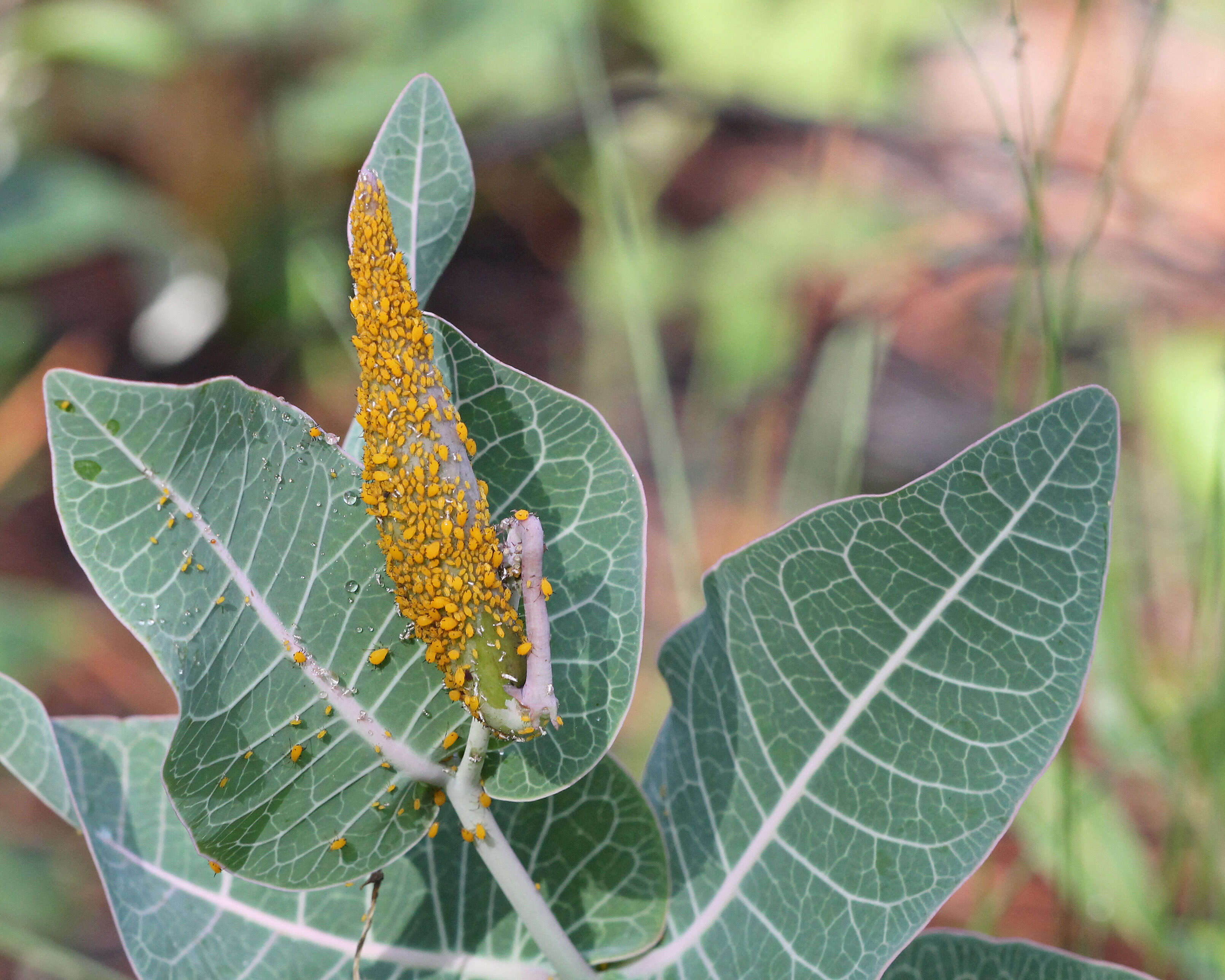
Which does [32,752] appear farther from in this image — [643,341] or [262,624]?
[643,341]

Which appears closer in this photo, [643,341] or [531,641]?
[531,641]

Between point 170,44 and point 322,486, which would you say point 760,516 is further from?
point 170,44

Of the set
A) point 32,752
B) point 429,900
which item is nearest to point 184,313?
point 32,752

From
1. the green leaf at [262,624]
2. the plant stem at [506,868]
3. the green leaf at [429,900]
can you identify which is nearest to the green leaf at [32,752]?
the green leaf at [429,900]

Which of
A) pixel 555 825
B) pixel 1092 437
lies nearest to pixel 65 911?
pixel 555 825

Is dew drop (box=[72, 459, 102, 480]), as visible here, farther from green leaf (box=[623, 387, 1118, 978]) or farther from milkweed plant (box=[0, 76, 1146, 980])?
green leaf (box=[623, 387, 1118, 978])

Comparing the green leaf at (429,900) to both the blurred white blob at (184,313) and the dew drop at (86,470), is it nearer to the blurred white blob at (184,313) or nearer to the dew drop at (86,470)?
the dew drop at (86,470)
